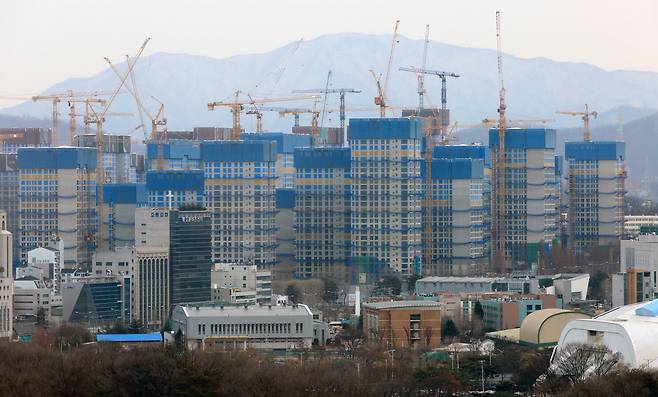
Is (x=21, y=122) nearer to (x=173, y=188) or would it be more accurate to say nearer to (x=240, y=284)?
(x=173, y=188)

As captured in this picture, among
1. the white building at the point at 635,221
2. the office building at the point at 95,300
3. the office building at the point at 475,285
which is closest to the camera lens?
the office building at the point at 95,300

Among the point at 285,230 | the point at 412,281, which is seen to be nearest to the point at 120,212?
the point at 285,230

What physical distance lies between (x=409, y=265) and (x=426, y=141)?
24.9 ft

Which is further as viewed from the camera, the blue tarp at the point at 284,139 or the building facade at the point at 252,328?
the blue tarp at the point at 284,139

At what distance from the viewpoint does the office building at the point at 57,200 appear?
65938 millimetres

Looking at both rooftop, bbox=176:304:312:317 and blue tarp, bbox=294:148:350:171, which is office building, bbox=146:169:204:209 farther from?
rooftop, bbox=176:304:312:317

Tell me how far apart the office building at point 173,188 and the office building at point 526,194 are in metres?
12.4

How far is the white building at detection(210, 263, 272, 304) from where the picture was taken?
174 ft

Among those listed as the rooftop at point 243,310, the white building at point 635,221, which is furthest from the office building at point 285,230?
the rooftop at point 243,310

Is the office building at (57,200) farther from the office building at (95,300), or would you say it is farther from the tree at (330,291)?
the office building at (95,300)

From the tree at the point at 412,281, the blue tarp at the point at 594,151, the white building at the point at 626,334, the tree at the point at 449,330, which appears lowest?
the tree at the point at 449,330

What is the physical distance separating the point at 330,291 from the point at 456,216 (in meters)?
8.07

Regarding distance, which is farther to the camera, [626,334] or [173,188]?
[173,188]

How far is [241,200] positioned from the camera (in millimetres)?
62750
